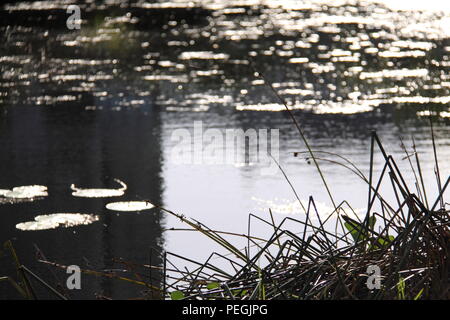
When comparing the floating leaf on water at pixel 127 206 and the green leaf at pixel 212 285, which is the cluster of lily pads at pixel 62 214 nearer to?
the floating leaf on water at pixel 127 206

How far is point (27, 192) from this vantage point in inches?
253

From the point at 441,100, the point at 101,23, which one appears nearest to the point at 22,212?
the point at 441,100

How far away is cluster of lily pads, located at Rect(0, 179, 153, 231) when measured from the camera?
5684 millimetres

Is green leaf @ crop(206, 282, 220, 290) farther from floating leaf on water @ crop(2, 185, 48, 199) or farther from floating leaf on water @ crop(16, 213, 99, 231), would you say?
floating leaf on water @ crop(2, 185, 48, 199)

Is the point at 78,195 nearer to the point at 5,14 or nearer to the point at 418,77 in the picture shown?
the point at 418,77

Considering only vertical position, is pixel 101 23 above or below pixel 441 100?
above

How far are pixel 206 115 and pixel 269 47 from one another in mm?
4232

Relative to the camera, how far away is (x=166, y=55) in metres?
12.3

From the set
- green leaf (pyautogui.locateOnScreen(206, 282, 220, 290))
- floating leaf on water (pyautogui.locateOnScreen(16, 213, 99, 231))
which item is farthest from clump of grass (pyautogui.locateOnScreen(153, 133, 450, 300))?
floating leaf on water (pyautogui.locateOnScreen(16, 213, 99, 231))

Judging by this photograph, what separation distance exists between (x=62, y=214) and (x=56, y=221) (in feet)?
0.40

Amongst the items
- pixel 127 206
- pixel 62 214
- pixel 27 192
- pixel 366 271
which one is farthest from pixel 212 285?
pixel 27 192

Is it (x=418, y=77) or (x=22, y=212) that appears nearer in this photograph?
(x=22, y=212)

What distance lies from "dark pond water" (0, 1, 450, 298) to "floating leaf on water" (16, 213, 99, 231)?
0.06 metres

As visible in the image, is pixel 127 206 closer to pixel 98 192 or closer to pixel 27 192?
pixel 98 192
